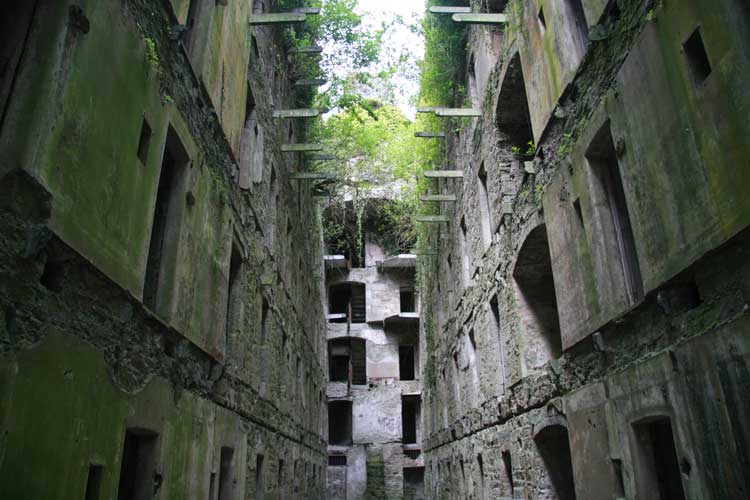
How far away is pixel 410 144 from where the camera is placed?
2353cm

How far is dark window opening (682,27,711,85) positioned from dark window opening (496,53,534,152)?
6.31 meters

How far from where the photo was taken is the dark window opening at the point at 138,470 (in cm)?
542

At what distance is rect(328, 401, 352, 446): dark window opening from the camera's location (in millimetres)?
30438

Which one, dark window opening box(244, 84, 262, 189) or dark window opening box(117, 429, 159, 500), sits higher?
dark window opening box(244, 84, 262, 189)

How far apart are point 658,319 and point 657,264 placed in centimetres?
55

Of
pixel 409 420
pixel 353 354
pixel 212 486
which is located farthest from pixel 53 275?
pixel 409 420

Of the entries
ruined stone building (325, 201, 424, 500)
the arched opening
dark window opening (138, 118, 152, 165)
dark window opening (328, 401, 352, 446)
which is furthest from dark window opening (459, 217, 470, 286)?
dark window opening (328, 401, 352, 446)

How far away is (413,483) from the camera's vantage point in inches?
1155

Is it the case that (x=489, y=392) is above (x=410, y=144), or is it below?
below

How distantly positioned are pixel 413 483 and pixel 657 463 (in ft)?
84.5

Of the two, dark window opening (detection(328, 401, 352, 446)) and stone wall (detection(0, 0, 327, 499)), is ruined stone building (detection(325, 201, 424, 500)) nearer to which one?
dark window opening (detection(328, 401, 352, 446))

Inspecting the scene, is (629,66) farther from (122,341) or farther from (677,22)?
(122,341)

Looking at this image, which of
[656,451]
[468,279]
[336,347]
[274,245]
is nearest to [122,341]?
[656,451]

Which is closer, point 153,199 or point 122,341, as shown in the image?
point 122,341
